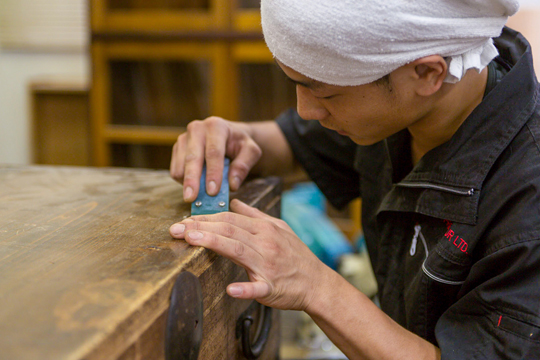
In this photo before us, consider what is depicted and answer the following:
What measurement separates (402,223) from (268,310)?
1.05 feet

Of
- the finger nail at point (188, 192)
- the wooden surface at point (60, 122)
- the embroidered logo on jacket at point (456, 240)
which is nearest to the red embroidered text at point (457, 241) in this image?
the embroidered logo on jacket at point (456, 240)

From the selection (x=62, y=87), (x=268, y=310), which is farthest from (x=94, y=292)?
(x=62, y=87)

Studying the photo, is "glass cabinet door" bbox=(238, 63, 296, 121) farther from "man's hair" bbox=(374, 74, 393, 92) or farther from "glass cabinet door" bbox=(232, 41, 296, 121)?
"man's hair" bbox=(374, 74, 393, 92)

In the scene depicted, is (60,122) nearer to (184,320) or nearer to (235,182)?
(235,182)

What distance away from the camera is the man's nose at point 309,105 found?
82 centimetres

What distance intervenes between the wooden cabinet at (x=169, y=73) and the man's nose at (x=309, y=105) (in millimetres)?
1243

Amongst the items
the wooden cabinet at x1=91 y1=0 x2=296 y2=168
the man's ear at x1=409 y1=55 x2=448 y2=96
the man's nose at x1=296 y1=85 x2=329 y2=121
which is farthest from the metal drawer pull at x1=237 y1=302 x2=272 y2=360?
the wooden cabinet at x1=91 y1=0 x2=296 y2=168

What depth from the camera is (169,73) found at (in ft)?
7.30

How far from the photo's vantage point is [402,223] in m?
0.95

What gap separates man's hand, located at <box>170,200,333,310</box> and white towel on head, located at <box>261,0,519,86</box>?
0.26 m

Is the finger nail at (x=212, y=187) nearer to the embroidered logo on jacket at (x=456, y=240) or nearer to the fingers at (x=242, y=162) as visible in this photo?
the fingers at (x=242, y=162)

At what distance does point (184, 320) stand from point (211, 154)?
17.0 inches

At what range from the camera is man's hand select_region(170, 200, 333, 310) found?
0.59 meters

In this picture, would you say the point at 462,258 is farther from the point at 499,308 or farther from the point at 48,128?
the point at 48,128
